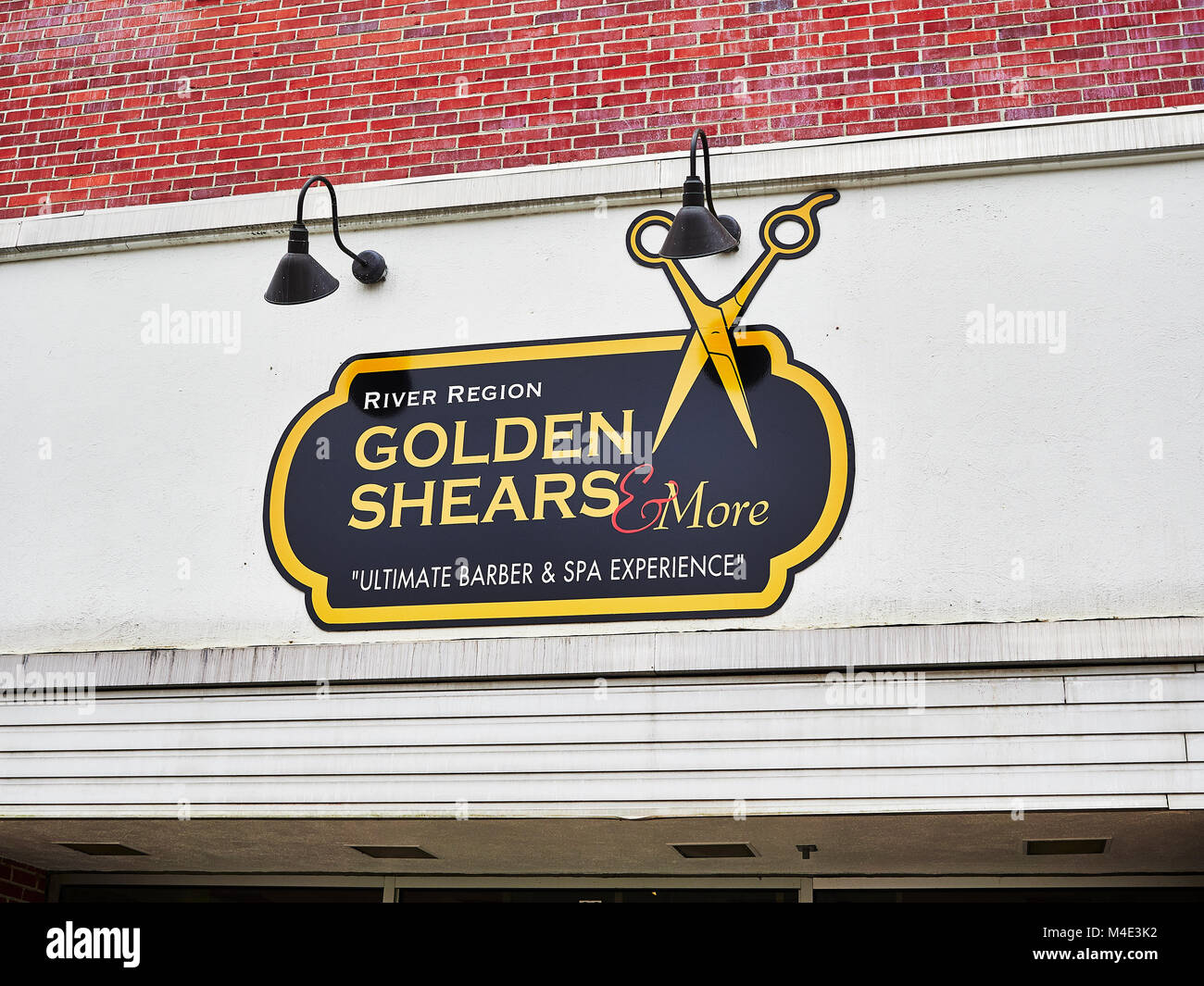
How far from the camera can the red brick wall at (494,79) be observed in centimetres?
581

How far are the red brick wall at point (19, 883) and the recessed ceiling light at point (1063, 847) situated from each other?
458 centimetres

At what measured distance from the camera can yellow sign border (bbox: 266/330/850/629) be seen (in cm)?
519

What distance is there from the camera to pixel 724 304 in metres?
5.63

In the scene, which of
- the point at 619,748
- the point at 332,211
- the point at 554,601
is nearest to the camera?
the point at 619,748

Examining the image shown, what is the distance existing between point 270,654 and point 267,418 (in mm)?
1129

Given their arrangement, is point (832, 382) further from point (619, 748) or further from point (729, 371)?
point (619, 748)

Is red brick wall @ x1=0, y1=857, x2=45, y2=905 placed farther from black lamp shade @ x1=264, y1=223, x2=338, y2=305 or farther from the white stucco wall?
black lamp shade @ x1=264, y1=223, x2=338, y2=305

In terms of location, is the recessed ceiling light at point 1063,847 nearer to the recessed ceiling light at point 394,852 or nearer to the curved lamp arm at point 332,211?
the recessed ceiling light at point 394,852

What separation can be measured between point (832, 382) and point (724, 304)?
0.59 m

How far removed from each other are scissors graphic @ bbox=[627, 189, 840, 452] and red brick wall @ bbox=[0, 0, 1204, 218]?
0.47m

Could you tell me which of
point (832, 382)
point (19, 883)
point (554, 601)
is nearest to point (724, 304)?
point (832, 382)

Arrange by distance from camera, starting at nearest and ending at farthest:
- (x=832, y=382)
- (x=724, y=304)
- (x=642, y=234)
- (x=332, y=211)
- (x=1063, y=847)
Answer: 1. (x=1063, y=847)
2. (x=832, y=382)
3. (x=724, y=304)
4. (x=642, y=234)
5. (x=332, y=211)

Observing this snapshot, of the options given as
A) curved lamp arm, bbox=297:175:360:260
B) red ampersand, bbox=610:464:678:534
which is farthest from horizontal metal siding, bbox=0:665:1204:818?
curved lamp arm, bbox=297:175:360:260

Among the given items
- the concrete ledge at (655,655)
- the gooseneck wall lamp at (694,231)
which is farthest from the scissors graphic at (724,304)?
the concrete ledge at (655,655)
